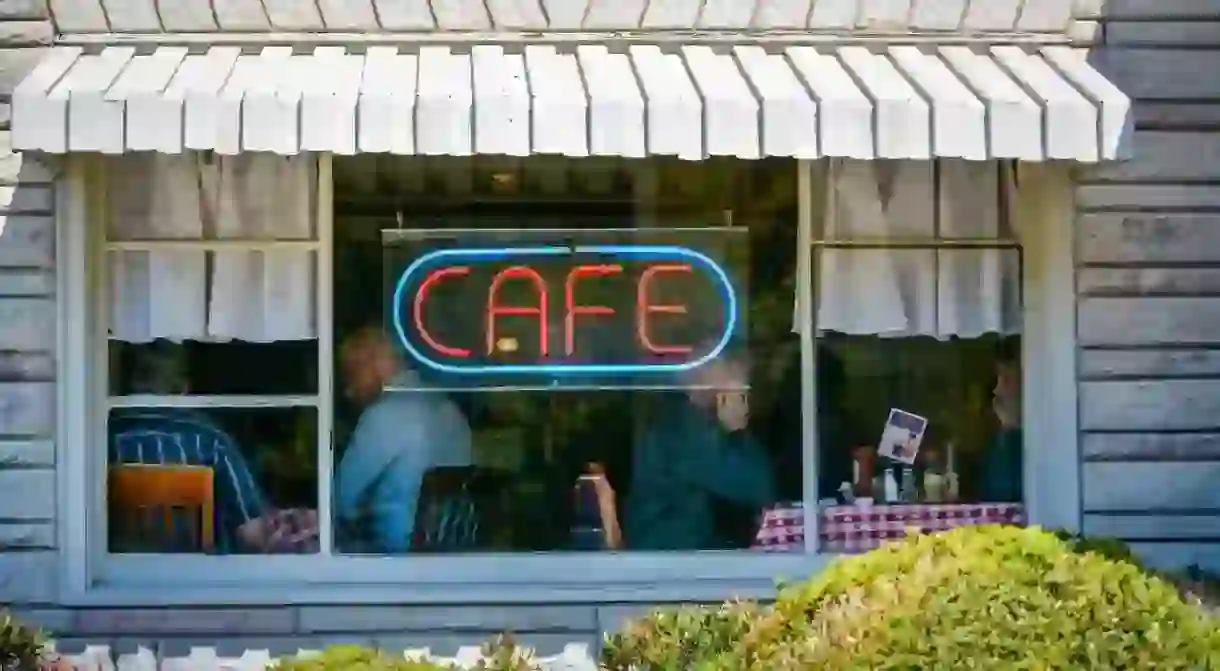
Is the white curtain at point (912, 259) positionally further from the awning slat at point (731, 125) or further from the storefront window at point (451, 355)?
the awning slat at point (731, 125)

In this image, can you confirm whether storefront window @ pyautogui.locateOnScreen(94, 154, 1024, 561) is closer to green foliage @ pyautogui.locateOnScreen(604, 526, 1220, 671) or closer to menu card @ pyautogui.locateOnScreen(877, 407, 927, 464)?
menu card @ pyautogui.locateOnScreen(877, 407, 927, 464)

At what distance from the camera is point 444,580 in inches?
262

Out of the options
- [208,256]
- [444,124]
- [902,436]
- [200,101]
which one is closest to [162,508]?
[208,256]

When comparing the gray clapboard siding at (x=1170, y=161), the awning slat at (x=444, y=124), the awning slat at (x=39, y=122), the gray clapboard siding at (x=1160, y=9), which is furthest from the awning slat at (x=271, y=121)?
the gray clapboard siding at (x=1160, y=9)

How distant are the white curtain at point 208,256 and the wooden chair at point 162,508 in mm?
571

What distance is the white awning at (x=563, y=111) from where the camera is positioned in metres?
5.79

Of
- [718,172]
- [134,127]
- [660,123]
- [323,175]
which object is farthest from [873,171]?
[134,127]

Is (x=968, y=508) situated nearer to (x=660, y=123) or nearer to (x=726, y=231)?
(x=726, y=231)

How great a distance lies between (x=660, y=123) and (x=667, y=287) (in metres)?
1.10

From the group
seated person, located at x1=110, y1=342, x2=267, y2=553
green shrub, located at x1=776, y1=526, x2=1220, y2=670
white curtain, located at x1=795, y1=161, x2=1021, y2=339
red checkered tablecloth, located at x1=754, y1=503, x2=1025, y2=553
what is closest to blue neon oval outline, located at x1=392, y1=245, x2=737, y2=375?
white curtain, located at x1=795, y1=161, x2=1021, y2=339

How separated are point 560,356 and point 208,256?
1.52m

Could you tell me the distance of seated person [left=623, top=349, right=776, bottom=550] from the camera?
6.83 meters

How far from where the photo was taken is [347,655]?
4758 mm

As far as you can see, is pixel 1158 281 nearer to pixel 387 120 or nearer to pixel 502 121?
pixel 502 121
